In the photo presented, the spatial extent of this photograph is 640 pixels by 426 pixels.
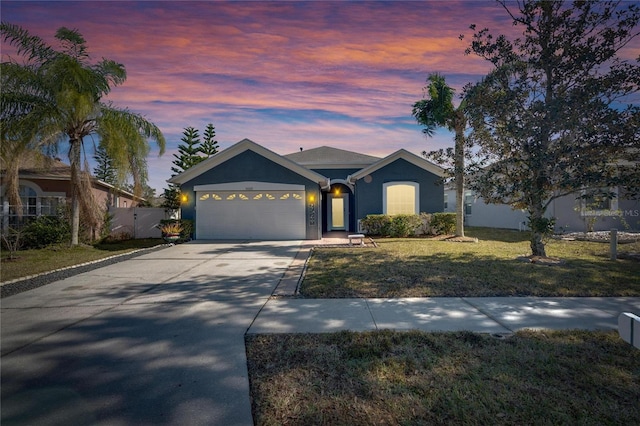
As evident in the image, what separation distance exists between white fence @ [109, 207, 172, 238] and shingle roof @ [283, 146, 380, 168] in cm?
869

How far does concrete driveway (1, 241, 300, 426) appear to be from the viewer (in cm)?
289

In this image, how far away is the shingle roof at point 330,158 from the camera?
22.1 metres

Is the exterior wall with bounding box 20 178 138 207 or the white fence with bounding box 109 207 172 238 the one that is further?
the white fence with bounding box 109 207 172 238

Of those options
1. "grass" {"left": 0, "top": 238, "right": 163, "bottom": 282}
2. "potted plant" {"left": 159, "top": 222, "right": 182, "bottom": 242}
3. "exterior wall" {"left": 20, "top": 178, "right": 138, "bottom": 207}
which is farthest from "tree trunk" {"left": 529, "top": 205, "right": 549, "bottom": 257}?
"exterior wall" {"left": 20, "top": 178, "right": 138, "bottom": 207}

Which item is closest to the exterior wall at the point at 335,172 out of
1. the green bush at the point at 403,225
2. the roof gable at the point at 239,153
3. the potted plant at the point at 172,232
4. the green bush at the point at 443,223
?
the roof gable at the point at 239,153

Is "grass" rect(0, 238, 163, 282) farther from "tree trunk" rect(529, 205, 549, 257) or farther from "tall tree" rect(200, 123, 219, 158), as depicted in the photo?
"tall tree" rect(200, 123, 219, 158)

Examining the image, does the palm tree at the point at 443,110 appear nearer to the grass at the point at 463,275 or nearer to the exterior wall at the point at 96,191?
the grass at the point at 463,275

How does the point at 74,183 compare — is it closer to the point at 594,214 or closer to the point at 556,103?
the point at 556,103

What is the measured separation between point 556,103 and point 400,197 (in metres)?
10.3

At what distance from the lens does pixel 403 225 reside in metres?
17.5

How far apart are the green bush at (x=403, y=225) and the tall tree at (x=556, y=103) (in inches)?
281

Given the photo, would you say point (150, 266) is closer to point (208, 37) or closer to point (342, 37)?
point (208, 37)

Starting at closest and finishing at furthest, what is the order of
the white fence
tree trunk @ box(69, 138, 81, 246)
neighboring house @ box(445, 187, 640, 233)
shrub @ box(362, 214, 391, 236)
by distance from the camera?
tree trunk @ box(69, 138, 81, 246)
shrub @ box(362, 214, 391, 236)
neighboring house @ box(445, 187, 640, 233)
the white fence

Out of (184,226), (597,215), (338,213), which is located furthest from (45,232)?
(597,215)
